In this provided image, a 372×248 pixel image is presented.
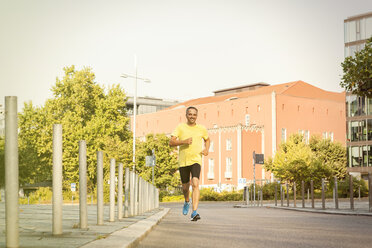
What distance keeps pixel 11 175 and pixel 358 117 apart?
64.0 m

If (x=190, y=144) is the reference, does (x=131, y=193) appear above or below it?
below

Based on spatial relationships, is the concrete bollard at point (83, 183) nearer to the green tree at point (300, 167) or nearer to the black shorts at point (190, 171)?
the black shorts at point (190, 171)

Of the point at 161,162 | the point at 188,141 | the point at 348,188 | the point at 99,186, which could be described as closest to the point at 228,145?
the point at 161,162

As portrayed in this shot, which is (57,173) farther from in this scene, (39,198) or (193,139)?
(39,198)

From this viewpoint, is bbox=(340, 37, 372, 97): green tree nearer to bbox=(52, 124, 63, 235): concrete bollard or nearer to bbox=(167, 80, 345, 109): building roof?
bbox=(52, 124, 63, 235): concrete bollard

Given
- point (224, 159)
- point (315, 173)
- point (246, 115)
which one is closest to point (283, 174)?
point (315, 173)

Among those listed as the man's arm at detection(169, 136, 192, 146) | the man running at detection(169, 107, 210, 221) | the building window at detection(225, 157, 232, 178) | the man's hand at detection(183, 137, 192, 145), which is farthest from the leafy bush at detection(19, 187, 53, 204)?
the building window at detection(225, 157, 232, 178)

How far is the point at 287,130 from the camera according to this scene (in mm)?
82750

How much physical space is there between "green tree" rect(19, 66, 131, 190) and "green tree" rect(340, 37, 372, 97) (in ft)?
115

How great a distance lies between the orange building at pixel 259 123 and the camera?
78.5 meters

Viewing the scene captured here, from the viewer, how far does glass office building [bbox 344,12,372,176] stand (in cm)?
6450

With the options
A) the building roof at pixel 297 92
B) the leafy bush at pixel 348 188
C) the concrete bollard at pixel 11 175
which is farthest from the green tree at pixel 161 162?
the concrete bollard at pixel 11 175

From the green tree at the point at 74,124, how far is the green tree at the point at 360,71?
35112 millimetres

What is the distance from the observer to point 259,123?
82812 mm
